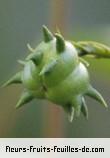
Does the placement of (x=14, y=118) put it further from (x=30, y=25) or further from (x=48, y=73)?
(x=48, y=73)

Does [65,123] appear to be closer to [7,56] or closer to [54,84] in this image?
[7,56]

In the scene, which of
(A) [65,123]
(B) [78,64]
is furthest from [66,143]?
(B) [78,64]

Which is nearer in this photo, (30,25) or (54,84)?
(54,84)

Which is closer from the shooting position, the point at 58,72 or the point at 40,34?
the point at 58,72

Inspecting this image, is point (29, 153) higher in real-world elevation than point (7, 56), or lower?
lower

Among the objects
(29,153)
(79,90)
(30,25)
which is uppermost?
(30,25)
